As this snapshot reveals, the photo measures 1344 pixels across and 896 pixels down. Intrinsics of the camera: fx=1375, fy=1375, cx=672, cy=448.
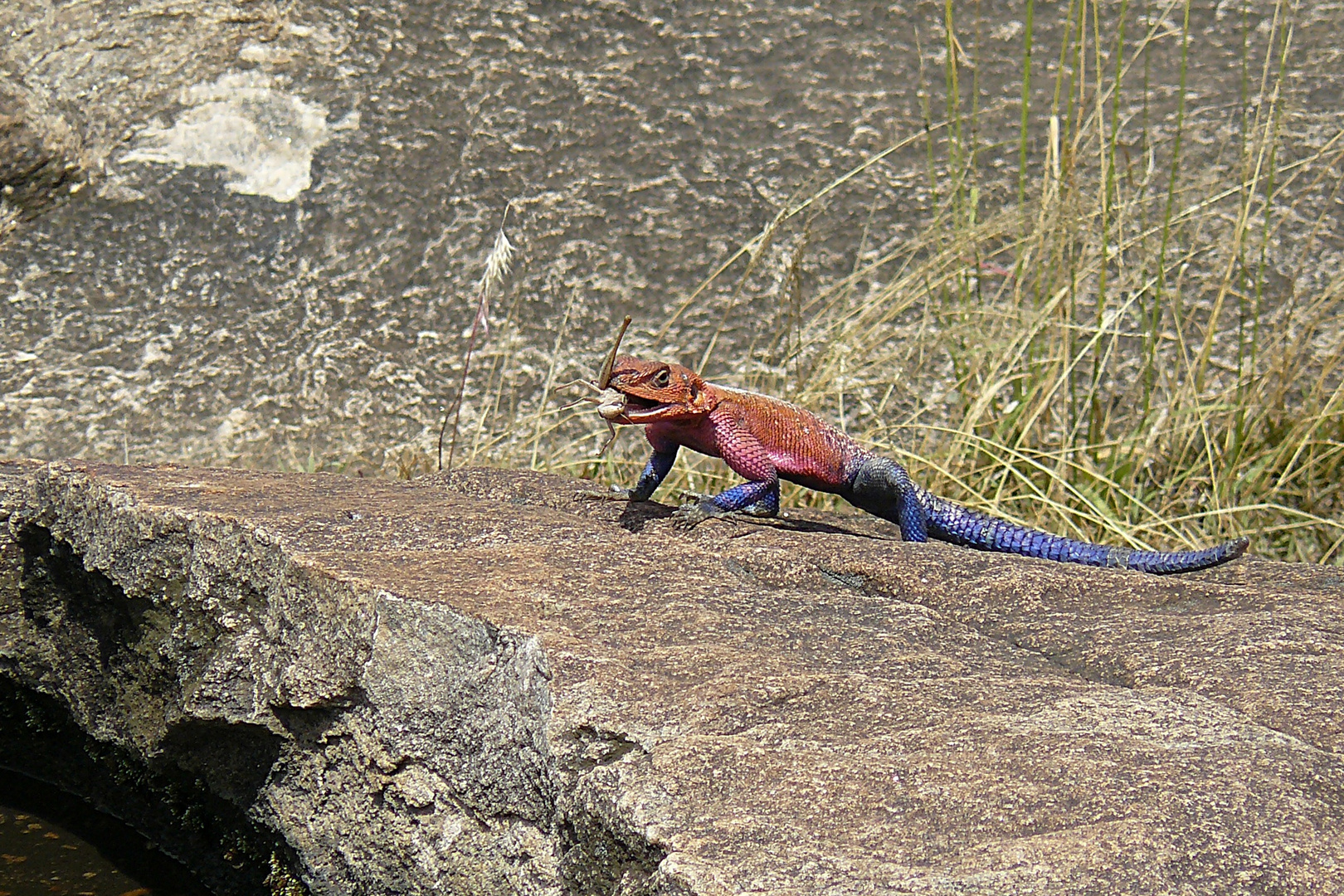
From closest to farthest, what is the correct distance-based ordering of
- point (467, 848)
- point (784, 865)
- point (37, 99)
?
point (784, 865)
point (467, 848)
point (37, 99)

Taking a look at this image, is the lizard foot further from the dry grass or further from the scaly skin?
the dry grass

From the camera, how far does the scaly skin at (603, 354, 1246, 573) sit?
8.20 ft

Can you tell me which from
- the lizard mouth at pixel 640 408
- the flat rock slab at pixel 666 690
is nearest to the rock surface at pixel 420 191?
the flat rock slab at pixel 666 690

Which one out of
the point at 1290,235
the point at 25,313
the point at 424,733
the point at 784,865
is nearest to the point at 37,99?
the point at 25,313

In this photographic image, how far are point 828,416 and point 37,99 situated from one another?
227cm

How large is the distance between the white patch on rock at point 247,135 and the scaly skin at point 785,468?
5.18ft

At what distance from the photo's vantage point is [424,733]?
191 centimetres

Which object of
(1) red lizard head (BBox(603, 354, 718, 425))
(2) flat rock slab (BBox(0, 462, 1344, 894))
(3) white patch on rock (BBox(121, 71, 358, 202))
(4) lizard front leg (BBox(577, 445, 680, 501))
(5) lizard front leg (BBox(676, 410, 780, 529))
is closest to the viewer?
(2) flat rock slab (BBox(0, 462, 1344, 894))

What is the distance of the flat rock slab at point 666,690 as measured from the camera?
1.44m

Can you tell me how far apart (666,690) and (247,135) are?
260cm

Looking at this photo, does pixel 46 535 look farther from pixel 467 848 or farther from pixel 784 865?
pixel 784 865

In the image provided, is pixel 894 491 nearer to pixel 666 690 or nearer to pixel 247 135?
pixel 666 690

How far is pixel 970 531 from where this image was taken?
9.18 feet

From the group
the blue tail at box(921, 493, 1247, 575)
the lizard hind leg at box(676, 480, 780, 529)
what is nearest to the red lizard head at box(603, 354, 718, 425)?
the lizard hind leg at box(676, 480, 780, 529)
